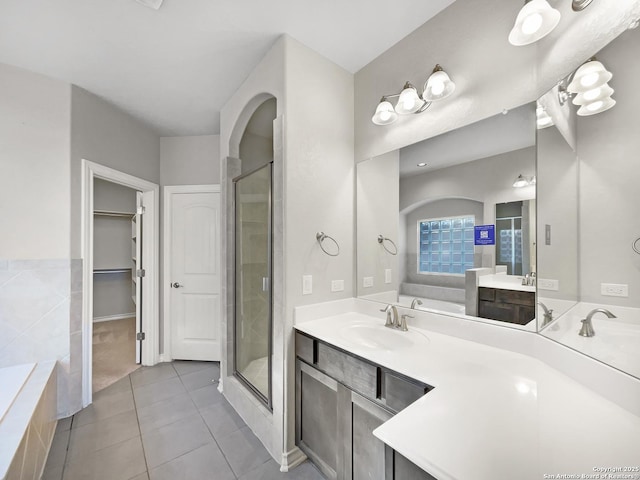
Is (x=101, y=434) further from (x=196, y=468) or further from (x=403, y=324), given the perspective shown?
(x=403, y=324)

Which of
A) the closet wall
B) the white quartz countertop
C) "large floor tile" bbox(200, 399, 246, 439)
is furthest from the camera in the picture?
the closet wall

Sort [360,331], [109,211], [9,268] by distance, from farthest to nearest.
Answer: [109,211] → [9,268] → [360,331]

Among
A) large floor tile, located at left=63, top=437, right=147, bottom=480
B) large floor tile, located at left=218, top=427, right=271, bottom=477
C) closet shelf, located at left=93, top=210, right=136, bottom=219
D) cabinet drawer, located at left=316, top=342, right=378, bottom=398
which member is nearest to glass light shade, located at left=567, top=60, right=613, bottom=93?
cabinet drawer, located at left=316, top=342, right=378, bottom=398

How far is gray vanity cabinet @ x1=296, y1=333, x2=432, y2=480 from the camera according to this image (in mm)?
1169

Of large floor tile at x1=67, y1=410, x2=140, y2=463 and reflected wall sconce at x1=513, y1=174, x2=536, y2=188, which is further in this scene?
large floor tile at x1=67, y1=410, x2=140, y2=463

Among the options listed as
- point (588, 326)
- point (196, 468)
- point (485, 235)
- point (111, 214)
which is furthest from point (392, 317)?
point (111, 214)

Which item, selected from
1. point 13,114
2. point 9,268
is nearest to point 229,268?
point 9,268

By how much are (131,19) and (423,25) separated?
1777 mm

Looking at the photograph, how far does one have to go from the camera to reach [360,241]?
2.07 m

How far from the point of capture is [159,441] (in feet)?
6.27

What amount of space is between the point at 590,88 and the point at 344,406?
169cm

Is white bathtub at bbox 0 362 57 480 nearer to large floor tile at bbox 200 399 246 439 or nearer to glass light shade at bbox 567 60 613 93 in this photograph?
large floor tile at bbox 200 399 246 439

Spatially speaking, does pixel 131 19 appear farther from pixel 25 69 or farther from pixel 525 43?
pixel 525 43

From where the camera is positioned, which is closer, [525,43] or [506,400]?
[506,400]
